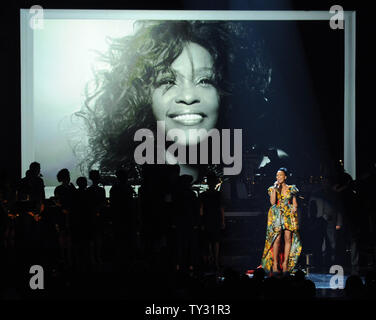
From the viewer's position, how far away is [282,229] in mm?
7188

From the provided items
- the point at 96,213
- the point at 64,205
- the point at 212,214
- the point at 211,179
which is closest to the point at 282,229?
the point at 212,214

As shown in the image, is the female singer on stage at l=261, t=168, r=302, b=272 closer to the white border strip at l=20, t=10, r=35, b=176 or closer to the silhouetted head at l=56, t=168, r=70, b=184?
the silhouetted head at l=56, t=168, r=70, b=184

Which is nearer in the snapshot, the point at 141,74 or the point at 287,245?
the point at 287,245

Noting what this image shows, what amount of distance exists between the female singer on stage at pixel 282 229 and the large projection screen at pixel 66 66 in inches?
86.3

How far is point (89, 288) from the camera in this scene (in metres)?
6.29

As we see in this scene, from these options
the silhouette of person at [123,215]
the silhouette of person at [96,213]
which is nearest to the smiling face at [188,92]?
the silhouette of person at [96,213]

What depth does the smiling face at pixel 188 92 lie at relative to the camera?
29.9ft

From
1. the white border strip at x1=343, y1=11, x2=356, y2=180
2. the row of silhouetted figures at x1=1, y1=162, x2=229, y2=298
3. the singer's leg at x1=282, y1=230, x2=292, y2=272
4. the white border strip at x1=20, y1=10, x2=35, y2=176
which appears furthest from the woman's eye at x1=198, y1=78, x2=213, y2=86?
the singer's leg at x1=282, y1=230, x2=292, y2=272

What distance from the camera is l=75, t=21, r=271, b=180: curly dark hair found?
9000mm

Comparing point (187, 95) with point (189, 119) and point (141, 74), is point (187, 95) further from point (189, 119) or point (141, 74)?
point (141, 74)

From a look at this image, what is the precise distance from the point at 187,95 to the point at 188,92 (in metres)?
0.05

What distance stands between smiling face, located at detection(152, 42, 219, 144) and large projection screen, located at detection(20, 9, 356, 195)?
0.61m

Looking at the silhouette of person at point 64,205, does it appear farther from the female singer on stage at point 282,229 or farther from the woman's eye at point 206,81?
the woman's eye at point 206,81

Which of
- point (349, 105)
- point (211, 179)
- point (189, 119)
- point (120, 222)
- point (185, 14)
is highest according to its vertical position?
point (185, 14)
